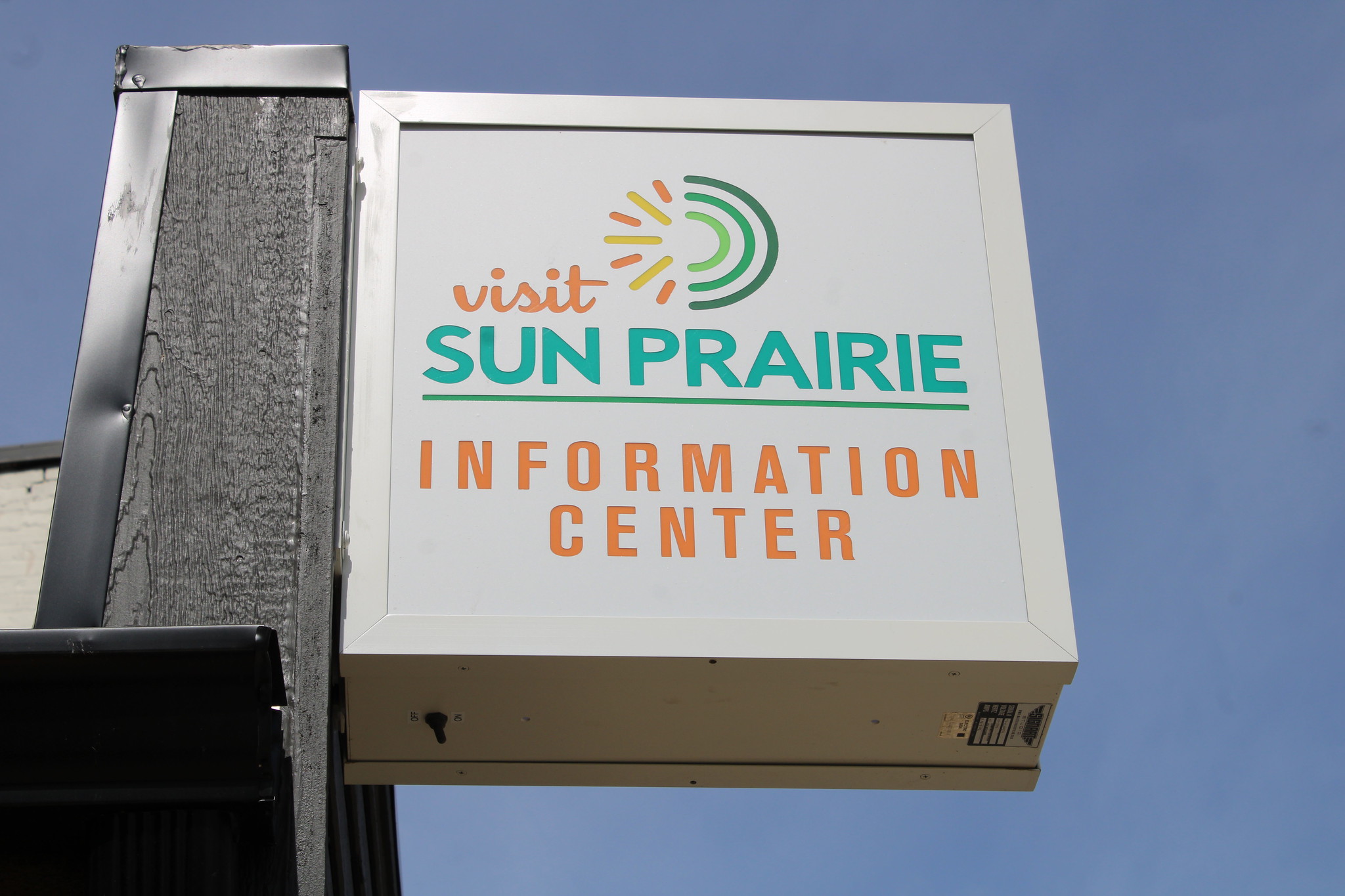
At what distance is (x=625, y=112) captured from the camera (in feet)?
11.3

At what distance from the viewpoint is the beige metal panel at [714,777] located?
298cm

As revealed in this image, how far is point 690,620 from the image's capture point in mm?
2719

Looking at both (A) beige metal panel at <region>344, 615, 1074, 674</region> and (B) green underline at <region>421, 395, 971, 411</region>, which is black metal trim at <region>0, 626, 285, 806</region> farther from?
(B) green underline at <region>421, 395, 971, 411</region>

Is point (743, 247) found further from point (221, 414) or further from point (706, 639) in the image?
point (221, 414)

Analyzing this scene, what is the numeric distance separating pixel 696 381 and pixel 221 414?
42.4 inches

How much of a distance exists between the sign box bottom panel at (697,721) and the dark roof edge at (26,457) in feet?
14.9

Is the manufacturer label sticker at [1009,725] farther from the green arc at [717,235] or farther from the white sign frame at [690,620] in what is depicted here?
the green arc at [717,235]

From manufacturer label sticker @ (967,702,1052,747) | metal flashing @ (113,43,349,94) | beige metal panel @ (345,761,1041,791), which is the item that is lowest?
beige metal panel @ (345,761,1041,791)

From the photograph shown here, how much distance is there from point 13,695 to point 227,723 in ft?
1.08

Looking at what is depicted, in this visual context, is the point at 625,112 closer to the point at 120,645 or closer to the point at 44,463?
the point at 120,645

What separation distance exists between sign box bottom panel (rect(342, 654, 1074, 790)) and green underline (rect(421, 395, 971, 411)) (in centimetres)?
62

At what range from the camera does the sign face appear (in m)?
2.79

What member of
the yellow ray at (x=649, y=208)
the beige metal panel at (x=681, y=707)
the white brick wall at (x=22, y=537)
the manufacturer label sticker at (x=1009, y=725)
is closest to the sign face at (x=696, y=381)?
the yellow ray at (x=649, y=208)

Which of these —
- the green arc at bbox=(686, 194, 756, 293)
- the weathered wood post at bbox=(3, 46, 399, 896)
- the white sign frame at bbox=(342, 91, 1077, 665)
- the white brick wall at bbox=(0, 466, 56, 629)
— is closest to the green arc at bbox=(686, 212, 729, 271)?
the green arc at bbox=(686, 194, 756, 293)
